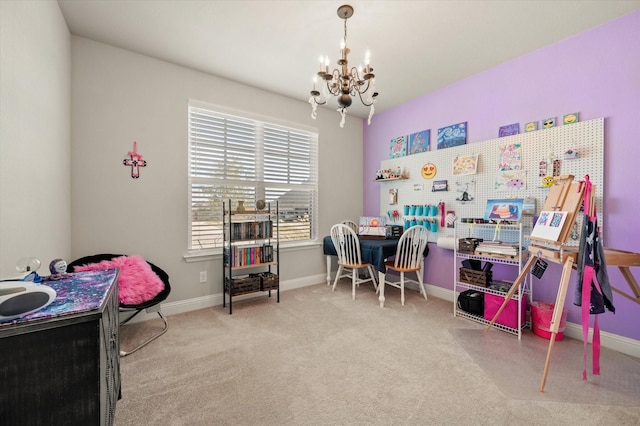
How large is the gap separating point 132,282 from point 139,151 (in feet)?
4.17

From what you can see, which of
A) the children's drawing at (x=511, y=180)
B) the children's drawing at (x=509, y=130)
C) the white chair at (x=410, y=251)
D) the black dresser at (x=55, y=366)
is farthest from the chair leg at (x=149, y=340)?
the children's drawing at (x=509, y=130)

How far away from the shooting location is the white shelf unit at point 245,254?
3.05 m

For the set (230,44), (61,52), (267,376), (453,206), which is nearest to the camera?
(267,376)

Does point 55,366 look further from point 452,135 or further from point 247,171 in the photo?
point 452,135

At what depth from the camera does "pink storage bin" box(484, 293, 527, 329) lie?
8.12ft

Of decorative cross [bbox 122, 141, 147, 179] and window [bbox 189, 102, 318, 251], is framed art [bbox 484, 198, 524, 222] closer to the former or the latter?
window [bbox 189, 102, 318, 251]

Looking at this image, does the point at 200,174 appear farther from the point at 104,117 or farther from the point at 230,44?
the point at 230,44

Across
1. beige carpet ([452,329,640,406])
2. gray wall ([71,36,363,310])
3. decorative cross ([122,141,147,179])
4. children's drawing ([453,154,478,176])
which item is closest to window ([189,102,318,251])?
gray wall ([71,36,363,310])

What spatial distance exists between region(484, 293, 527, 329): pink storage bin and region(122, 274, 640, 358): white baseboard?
383 mm

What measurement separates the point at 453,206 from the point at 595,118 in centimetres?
141

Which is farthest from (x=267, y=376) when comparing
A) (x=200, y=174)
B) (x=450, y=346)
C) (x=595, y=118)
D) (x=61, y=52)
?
(x=595, y=118)

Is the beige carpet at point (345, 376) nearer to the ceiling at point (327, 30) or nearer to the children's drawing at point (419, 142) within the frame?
the children's drawing at point (419, 142)

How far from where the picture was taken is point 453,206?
10.9 ft

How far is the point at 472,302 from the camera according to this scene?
108 inches
